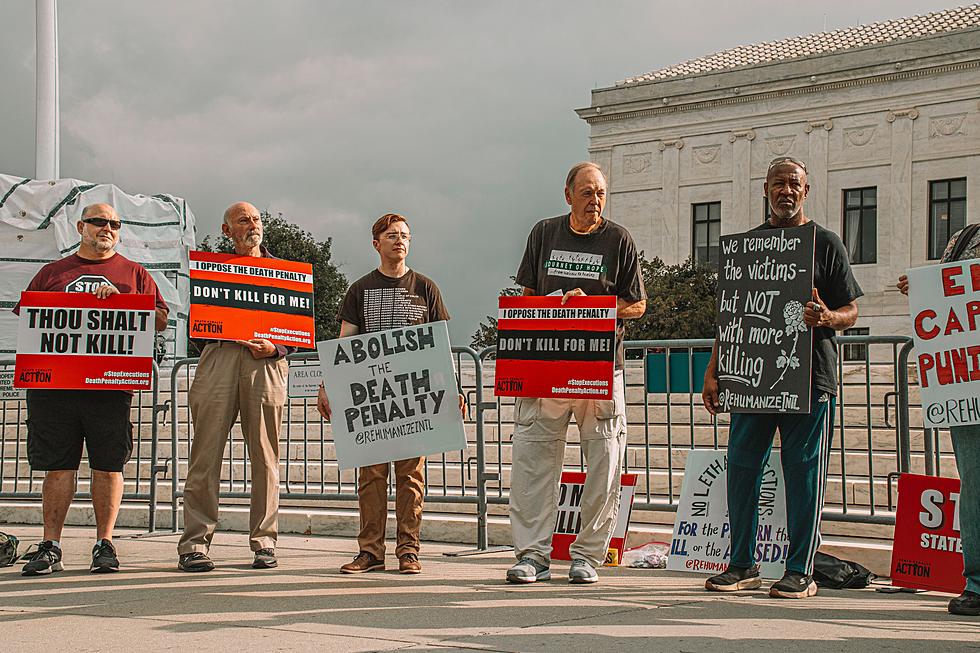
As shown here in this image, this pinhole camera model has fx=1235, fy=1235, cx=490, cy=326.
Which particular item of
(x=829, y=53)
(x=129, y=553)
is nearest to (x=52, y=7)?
(x=129, y=553)

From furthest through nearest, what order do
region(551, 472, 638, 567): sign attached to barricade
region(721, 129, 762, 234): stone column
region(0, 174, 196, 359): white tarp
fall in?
region(721, 129, 762, 234): stone column < region(0, 174, 196, 359): white tarp < region(551, 472, 638, 567): sign attached to barricade

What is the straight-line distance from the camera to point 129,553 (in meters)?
8.88

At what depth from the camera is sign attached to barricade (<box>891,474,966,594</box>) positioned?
7.02 m

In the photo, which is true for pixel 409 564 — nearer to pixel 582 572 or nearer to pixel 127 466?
pixel 582 572

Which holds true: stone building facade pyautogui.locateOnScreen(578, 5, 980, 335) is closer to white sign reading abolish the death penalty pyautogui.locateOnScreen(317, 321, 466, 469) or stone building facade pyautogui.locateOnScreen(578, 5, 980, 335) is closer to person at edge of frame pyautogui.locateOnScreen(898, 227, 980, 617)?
white sign reading abolish the death penalty pyautogui.locateOnScreen(317, 321, 466, 469)

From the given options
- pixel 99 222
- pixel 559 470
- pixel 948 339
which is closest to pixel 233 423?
pixel 99 222

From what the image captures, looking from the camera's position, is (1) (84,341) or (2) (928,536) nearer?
(2) (928,536)

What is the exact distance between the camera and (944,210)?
148 feet

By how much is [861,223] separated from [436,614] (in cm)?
4400

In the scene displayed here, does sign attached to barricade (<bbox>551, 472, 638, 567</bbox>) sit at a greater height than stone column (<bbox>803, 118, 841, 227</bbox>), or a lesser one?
lesser

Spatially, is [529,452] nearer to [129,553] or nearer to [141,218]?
[129,553]

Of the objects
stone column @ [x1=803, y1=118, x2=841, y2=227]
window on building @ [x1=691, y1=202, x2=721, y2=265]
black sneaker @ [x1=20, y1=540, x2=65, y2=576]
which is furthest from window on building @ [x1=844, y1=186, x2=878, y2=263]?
black sneaker @ [x1=20, y1=540, x2=65, y2=576]

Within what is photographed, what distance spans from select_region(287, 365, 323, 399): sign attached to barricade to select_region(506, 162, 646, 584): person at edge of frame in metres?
3.25

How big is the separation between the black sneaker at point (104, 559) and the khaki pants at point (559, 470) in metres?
2.54
